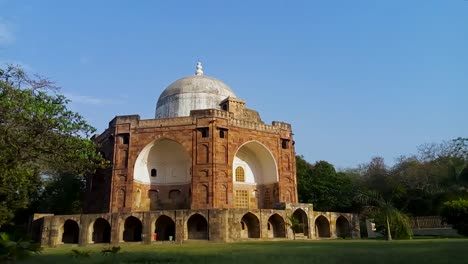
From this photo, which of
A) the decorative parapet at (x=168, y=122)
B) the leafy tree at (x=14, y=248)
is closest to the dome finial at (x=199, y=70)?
the decorative parapet at (x=168, y=122)

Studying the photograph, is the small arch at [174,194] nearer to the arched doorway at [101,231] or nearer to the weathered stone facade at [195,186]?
the weathered stone facade at [195,186]

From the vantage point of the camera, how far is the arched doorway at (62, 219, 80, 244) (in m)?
29.3

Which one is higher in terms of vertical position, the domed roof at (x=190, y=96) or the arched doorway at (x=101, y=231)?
the domed roof at (x=190, y=96)

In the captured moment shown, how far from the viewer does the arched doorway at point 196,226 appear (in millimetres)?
28470

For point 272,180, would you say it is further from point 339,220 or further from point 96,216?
point 96,216

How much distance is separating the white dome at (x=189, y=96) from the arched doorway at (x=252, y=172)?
17.5 feet

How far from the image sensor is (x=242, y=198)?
3312cm

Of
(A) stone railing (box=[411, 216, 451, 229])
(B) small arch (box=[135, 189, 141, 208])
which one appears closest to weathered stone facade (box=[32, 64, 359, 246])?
(B) small arch (box=[135, 189, 141, 208])

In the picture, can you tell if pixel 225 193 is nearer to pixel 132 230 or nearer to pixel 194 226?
pixel 194 226

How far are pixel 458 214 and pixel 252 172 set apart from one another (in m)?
16.0

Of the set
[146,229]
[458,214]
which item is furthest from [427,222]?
[146,229]

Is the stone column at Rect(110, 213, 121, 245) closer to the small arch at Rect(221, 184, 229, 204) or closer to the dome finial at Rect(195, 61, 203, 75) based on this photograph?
the small arch at Rect(221, 184, 229, 204)

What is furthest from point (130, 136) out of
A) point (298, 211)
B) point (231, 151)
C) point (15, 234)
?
point (15, 234)

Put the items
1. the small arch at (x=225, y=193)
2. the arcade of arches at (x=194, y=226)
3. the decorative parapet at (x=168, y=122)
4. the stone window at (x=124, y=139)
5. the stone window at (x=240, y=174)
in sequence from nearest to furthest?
1. the arcade of arches at (x=194, y=226)
2. the small arch at (x=225, y=193)
3. the decorative parapet at (x=168, y=122)
4. the stone window at (x=124, y=139)
5. the stone window at (x=240, y=174)
